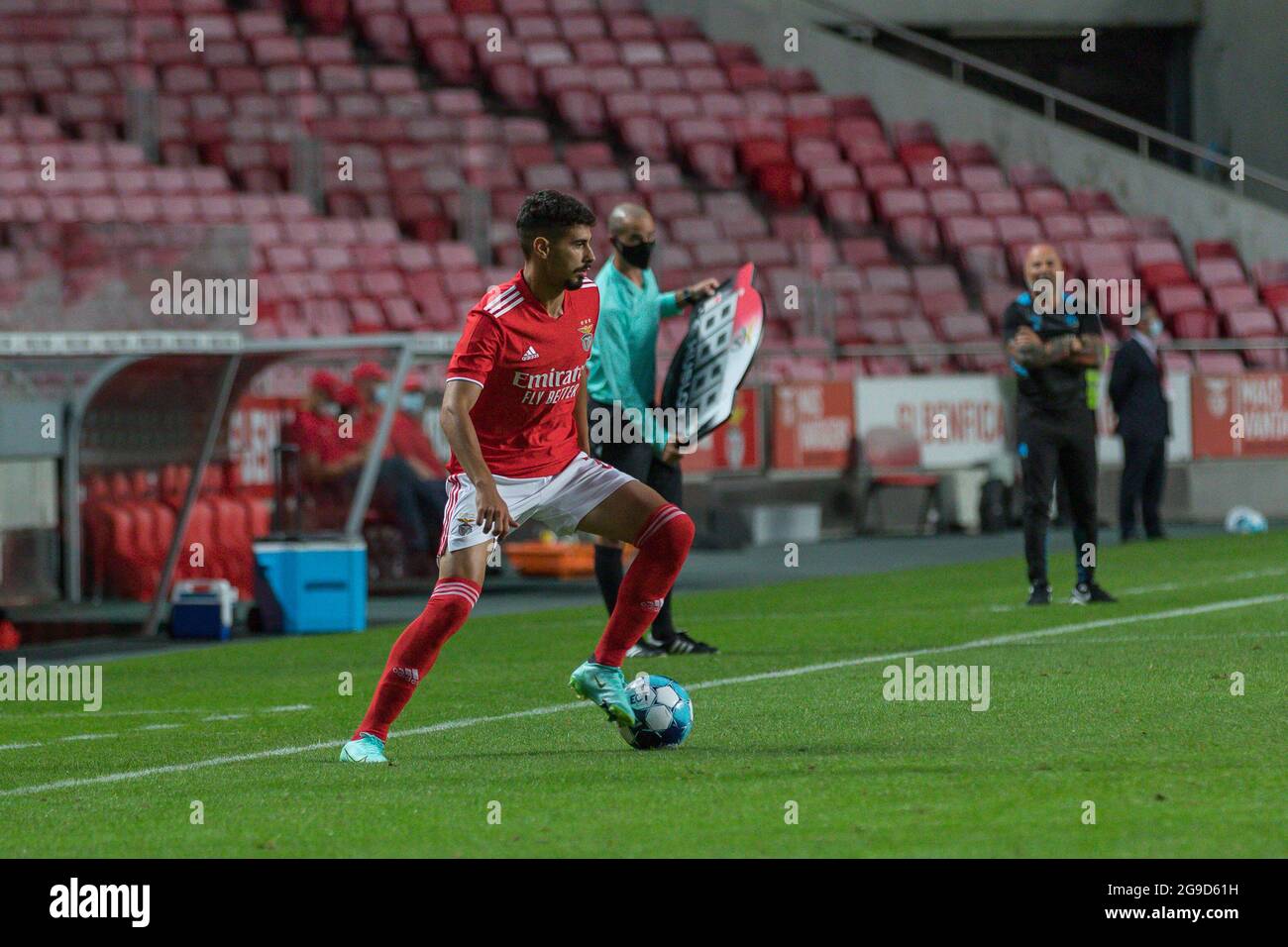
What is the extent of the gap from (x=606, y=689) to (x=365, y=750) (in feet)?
2.92

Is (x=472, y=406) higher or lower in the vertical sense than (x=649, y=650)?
higher

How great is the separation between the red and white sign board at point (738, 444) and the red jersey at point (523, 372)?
14.4 metres

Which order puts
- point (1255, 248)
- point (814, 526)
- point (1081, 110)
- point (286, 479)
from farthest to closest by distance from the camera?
point (1081, 110), point (1255, 248), point (814, 526), point (286, 479)

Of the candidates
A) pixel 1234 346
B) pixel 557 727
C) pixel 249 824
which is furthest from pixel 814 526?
pixel 249 824

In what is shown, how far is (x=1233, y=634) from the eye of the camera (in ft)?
37.7

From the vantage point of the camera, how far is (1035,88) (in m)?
32.2

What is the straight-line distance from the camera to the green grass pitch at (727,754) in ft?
19.6

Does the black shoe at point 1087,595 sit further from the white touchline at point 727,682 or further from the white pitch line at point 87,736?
the white pitch line at point 87,736

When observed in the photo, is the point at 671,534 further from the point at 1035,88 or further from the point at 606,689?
the point at 1035,88

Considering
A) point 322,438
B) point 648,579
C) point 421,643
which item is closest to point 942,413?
point 322,438

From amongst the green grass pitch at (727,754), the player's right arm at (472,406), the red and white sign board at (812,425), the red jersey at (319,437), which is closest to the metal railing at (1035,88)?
the red and white sign board at (812,425)

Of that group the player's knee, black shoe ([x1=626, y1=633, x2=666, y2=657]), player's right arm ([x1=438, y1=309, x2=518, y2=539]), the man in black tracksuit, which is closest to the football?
the player's knee

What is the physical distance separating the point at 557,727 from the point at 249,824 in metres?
2.44
